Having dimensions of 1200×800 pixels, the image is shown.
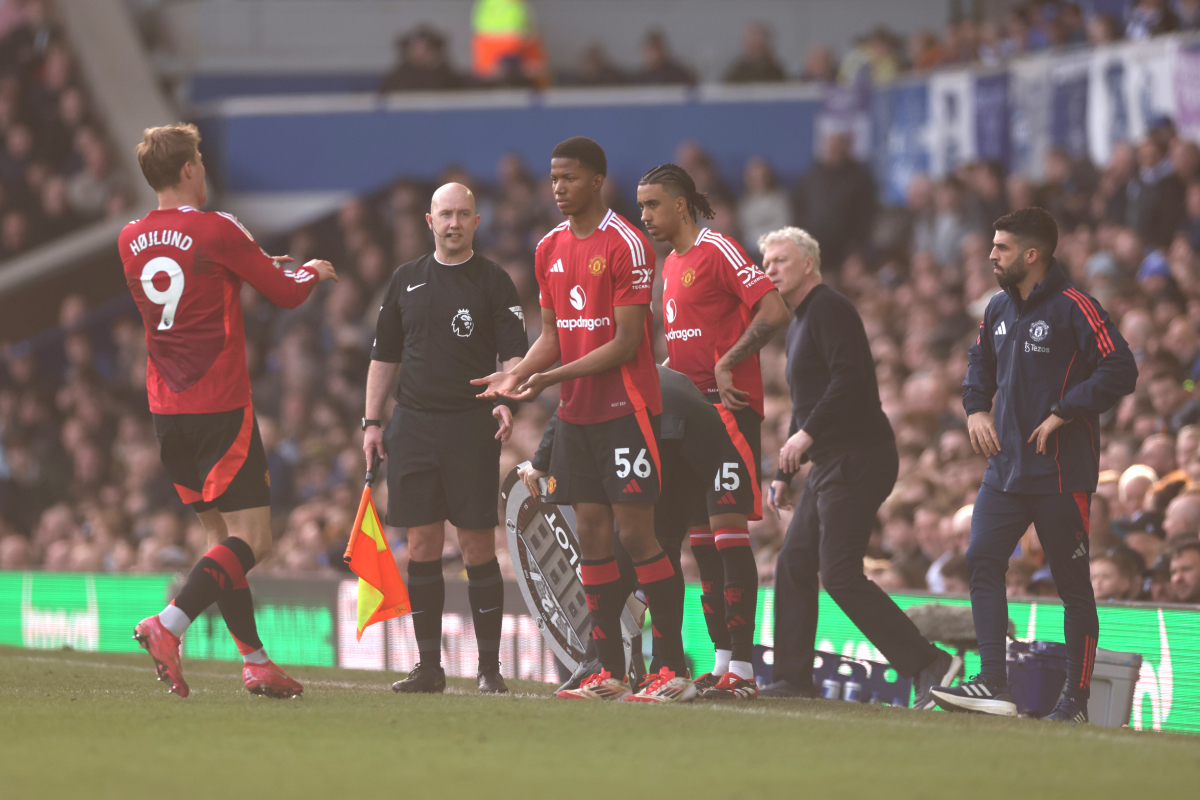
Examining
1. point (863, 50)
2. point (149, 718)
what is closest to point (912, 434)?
point (149, 718)

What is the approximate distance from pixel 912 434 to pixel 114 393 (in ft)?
32.6

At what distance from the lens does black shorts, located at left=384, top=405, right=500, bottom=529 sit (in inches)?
264

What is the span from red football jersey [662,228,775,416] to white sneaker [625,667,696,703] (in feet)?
4.13

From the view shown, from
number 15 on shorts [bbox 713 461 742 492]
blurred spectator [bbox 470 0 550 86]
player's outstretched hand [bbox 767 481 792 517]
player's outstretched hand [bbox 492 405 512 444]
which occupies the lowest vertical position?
player's outstretched hand [bbox 767 481 792 517]

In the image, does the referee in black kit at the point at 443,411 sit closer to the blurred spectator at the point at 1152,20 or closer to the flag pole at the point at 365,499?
the flag pole at the point at 365,499

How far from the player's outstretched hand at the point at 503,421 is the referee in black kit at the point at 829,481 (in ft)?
3.84

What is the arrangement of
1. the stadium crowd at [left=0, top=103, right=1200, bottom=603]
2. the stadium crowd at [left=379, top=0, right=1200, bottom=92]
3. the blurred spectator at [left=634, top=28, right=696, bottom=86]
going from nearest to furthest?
the stadium crowd at [left=0, top=103, right=1200, bottom=603], the stadium crowd at [left=379, top=0, right=1200, bottom=92], the blurred spectator at [left=634, top=28, right=696, bottom=86]

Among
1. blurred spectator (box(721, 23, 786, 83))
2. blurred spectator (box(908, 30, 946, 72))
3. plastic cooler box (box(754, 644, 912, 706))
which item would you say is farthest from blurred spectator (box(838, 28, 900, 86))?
plastic cooler box (box(754, 644, 912, 706))

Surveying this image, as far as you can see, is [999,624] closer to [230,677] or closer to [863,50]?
[230,677]

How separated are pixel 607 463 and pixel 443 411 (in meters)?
1.05

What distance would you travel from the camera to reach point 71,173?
18.8 meters

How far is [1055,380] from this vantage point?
6.21 m

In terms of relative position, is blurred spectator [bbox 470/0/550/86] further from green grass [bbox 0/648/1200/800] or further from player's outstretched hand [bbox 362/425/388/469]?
green grass [bbox 0/648/1200/800]

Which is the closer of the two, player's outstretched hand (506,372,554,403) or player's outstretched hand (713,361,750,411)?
player's outstretched hand (506,372,554,403)
